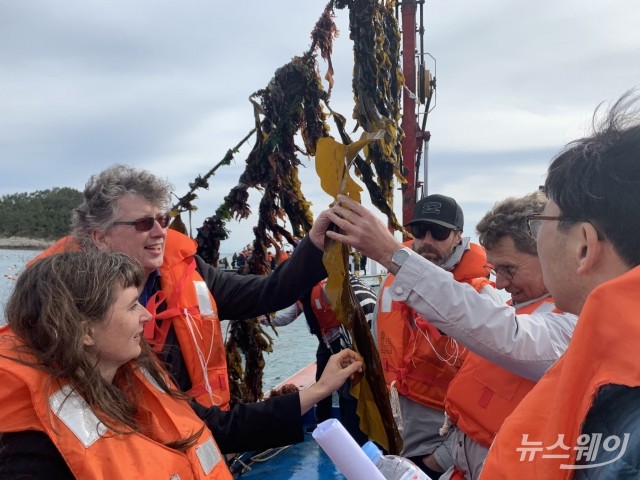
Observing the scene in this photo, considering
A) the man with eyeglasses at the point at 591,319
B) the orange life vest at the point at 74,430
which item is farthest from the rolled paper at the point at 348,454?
the orange life vest at the point at 74,430

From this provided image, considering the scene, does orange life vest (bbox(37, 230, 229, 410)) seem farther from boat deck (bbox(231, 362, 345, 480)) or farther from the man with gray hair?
boat deck (bbox(231, 362, 345, 480))

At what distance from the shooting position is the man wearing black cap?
2986mm

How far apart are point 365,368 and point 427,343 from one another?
0.92 metres

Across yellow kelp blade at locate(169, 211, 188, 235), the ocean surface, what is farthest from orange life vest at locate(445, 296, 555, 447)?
the ocean surface

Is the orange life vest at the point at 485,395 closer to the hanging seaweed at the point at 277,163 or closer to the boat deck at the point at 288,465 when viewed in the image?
the hanging seaweed at the point at 277,163

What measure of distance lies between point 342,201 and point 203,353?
3.25ft

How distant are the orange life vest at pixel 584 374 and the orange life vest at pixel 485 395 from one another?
4.07 ft

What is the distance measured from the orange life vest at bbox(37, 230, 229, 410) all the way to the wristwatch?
1.00 m

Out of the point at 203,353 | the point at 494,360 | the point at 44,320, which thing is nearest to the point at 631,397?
the point at 494,360

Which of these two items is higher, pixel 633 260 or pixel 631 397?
pixel 633 260

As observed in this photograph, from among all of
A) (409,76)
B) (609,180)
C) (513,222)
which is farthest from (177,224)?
(409,76)

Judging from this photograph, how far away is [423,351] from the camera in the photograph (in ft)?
10.0

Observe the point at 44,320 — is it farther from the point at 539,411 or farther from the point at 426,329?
the point at 426,329

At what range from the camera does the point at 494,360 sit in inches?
79.3
